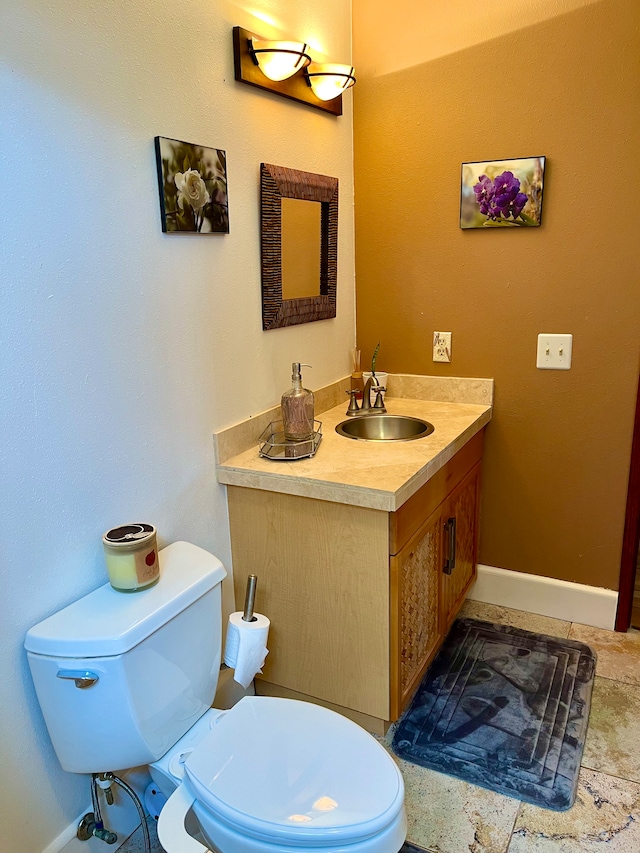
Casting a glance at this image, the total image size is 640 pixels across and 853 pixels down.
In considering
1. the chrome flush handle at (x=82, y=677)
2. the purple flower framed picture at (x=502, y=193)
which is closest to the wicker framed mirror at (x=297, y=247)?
the purple flower framed picture at (x=502, y=193)

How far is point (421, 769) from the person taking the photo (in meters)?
1.75

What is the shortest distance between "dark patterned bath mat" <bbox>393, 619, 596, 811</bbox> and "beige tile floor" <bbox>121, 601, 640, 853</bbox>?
34 millimetres

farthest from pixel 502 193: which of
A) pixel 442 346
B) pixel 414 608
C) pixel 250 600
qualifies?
pixel 250 600

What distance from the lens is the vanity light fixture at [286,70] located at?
1.76 metres

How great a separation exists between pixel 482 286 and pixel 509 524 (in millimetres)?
918

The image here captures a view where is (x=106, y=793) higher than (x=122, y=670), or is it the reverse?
(x=122, y=670)

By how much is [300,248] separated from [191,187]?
581 mm

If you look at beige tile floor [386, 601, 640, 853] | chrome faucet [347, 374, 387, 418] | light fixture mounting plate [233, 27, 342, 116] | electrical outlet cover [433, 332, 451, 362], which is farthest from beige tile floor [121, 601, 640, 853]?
light fixture mounting plate [233, 27, 342, 116]

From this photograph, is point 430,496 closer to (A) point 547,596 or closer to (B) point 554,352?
(B) point 554,352

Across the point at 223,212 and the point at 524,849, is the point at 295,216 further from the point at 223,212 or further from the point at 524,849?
the point at 524,849

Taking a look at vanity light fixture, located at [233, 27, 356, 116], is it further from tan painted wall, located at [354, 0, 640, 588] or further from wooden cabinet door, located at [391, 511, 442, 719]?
wooden cabinet door, located at [391, 511, 442, 719]

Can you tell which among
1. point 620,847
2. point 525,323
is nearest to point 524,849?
point 620,847

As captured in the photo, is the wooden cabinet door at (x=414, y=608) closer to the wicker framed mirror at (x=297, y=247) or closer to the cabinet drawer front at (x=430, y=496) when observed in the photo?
the cabinet drawer front at (x=430, y=496)

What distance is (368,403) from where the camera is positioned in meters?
2.38
